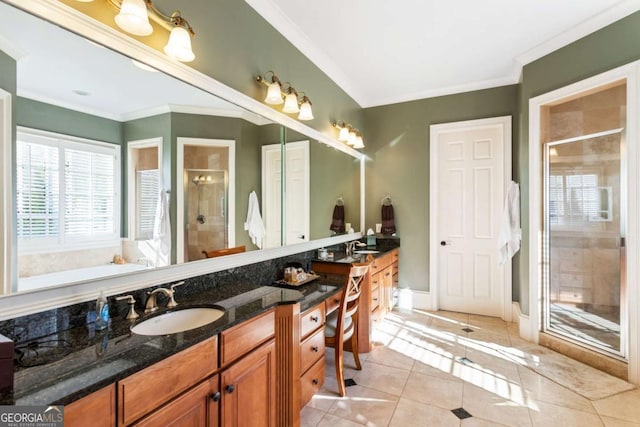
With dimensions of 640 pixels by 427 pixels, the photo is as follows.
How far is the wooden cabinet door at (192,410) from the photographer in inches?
41.8

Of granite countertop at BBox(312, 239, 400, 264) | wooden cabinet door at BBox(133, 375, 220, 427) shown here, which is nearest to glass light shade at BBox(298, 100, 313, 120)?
granite countertop at BBox(312, 239, 400, 264)

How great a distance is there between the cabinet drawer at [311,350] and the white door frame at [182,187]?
0.81 m

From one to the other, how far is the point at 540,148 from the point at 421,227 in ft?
5.24

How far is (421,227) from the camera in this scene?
4.14 m

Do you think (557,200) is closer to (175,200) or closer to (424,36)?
(424,36)

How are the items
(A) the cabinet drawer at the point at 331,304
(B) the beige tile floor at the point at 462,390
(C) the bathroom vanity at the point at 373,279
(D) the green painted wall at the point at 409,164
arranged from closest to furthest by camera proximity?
(B) the beige tile floor at the point at 462,390, (A) the cabinet drawer at the point at 331,304, (C) the bathroom vanity at the point at 373,279, (D) the green painted wall at the point at 409,164

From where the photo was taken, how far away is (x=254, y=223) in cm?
229

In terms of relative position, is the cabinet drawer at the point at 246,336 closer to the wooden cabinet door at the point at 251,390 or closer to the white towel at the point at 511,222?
the wooden cabinet door at the point at 251,390

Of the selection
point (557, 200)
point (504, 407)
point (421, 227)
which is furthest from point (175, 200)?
point (557, 200)

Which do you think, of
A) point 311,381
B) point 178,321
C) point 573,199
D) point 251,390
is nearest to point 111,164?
point 178,321

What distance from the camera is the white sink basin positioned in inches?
54.3

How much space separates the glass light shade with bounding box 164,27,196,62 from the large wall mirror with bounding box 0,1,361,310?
0.15m

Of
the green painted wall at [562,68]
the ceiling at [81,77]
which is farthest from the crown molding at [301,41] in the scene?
the green painted wall at [562,68]

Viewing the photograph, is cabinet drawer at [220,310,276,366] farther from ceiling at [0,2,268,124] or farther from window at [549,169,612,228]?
window at [549,169,612,228]
